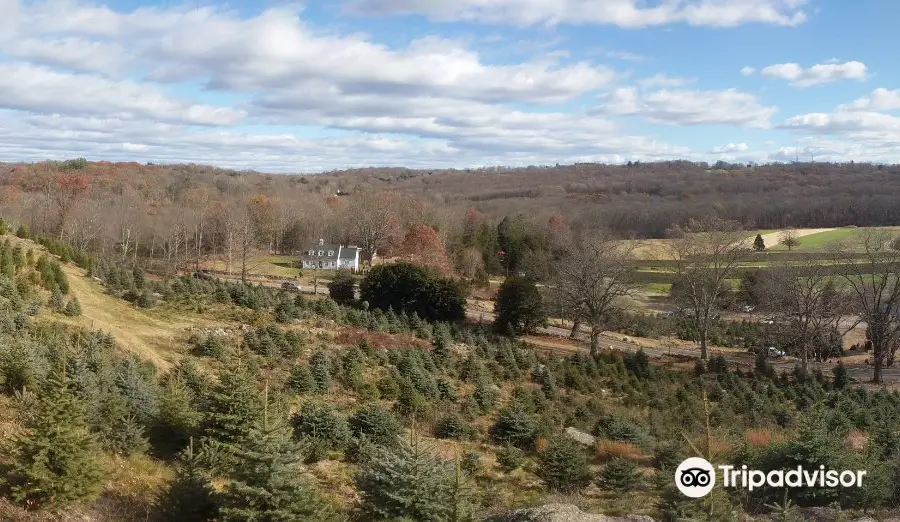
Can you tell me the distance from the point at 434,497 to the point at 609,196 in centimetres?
12160

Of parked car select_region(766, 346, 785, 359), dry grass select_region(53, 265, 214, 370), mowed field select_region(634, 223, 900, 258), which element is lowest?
parked car select_region(766, 346, 785, 359)

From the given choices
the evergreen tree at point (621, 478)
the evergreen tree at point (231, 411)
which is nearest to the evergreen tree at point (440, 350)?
the evergreen tree at point (621, 478)

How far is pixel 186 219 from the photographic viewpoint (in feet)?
176

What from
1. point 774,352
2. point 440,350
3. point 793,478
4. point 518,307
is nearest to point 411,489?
point 793,478

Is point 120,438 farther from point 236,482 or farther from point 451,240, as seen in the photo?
point 451,240

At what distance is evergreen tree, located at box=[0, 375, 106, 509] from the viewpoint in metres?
7.42

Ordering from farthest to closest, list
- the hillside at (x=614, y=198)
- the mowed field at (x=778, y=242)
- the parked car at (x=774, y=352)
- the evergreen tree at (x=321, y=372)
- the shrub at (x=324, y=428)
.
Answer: the hillside at (x=614, y=198) < the mowed field at (x=778, y=242) < the parked car at (x=774, y=352) < the evergreen tree at (x=321, y=372) < the shrub at (x=324, y=428)

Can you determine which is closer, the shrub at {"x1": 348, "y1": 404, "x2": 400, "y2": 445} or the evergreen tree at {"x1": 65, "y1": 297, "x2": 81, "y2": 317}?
the shrub at {"x1": 348, "y1": 404, "x2": 400, "y2": 445}

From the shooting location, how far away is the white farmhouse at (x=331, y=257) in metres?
59.2

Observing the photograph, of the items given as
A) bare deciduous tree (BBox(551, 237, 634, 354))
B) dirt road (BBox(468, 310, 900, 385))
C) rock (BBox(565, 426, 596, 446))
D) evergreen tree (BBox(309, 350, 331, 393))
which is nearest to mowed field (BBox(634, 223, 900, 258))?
dirt road (BBox(468, 310, 900, 385))

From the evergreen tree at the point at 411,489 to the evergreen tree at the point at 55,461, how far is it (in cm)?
346

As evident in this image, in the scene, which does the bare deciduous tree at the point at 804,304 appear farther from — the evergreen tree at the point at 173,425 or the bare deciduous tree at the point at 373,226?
the bare deciduous tree at the point at 373,226

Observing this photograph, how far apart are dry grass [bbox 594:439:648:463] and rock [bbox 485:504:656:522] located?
5.32m

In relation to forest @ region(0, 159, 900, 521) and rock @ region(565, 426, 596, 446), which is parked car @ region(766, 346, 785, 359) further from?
rock @ region(565, 426, 596, 446)
